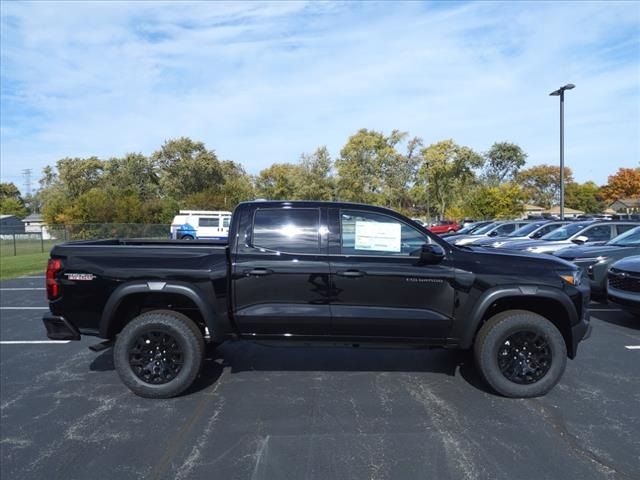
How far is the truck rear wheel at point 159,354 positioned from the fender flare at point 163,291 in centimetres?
19

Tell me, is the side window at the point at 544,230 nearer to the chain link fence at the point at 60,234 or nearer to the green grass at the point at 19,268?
the green grass at the point at 19,268

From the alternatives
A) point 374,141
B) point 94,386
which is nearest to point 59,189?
point 374,141

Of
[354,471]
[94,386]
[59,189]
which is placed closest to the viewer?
[354,471]

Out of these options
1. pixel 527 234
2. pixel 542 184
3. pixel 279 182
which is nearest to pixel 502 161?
pixel 542 184

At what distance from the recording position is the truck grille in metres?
6.95

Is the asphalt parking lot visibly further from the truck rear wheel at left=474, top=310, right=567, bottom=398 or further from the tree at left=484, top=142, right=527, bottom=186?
the tree at left=484, top=142, right=527, bottom=186

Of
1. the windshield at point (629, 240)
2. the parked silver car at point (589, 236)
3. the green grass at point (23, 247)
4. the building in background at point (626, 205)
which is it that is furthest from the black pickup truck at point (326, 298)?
the building in background at point (626, 205)

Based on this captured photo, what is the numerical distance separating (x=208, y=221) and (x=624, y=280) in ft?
85.2

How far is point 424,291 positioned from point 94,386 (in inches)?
137

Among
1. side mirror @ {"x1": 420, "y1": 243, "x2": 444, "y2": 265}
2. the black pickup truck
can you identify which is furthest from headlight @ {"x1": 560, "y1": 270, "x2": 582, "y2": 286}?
side mirror @ {"x1": 420, "y1": 243, "x2": 444, "y2": 265}

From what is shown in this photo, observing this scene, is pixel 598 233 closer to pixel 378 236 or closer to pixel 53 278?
pixel 378 236

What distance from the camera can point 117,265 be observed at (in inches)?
178

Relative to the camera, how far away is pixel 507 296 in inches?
175

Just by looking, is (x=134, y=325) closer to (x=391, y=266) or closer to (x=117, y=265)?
(x=117, y=265)
